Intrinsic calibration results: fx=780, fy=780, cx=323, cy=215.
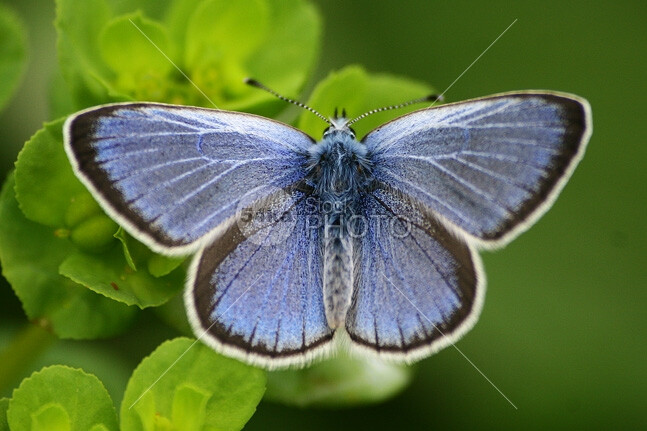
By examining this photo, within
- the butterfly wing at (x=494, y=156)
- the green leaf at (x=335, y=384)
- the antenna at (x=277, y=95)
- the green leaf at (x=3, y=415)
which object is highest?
the antenna at (x=277, y=95)

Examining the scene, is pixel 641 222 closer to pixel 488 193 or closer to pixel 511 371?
pixel 511 371

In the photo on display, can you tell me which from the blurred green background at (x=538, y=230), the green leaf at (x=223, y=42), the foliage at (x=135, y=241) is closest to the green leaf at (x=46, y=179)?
the foliage at (x=135, y=241)

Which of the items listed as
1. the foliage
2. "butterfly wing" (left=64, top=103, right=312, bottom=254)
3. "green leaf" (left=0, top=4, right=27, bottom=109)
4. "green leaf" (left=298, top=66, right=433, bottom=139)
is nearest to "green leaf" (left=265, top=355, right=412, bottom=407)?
the foliage

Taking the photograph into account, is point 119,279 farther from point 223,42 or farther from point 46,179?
point 223,42

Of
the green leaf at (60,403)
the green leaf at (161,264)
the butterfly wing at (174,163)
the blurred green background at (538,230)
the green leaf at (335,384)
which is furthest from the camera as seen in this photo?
the blurred green background at (538,230)

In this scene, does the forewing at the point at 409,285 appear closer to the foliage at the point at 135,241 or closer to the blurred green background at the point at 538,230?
the foliage at the point at 135,241

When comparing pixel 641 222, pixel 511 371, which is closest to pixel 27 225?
pixel 511 371
